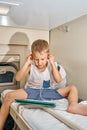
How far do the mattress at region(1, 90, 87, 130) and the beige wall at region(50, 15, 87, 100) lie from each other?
0.44m

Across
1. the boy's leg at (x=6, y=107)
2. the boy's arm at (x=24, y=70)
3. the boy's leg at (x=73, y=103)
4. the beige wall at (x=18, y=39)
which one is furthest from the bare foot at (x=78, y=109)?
the beige wall at (x=18, y=39)

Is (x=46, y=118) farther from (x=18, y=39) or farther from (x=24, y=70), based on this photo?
(x=18, y=39)

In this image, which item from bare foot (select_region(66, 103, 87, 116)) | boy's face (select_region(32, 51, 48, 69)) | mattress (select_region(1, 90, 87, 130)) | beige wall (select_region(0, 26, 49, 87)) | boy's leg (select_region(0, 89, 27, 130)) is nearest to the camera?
mattress (select_region(1, 90, 87, 130))

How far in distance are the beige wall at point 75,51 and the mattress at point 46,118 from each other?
44 cm

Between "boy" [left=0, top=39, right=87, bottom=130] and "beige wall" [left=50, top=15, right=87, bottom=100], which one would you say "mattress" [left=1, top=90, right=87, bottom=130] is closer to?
"boy" [left=0, top=39, right=87, bottom=130]

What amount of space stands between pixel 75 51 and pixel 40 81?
41cm

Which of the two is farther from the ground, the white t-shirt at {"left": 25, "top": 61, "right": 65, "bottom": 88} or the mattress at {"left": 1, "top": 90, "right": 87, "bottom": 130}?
the white t-shirt at {"left": 25, "top": 61, "right": 65, "bottom": 88}

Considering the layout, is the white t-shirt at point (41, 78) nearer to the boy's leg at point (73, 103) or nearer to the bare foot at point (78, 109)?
the boy's leg at point (73, 103)

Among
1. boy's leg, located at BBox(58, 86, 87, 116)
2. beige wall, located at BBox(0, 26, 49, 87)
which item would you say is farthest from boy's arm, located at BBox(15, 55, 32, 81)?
beige wall, located at BBox(0, 26, 49, 87)

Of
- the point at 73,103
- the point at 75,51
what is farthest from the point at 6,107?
the point at 75,51

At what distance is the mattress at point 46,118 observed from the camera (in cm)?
76

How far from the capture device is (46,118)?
0.86 meters

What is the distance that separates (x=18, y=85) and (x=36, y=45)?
655 millimetres

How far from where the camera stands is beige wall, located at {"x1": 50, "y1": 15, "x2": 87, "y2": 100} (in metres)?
1.45
